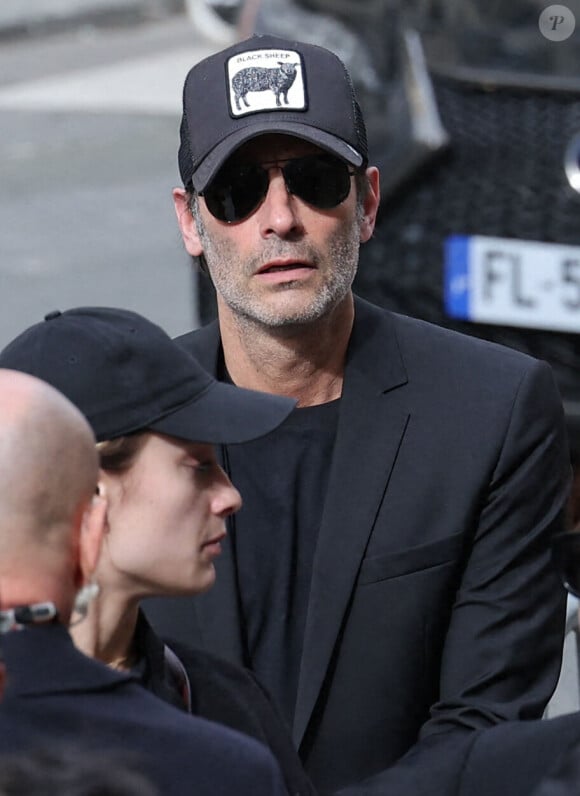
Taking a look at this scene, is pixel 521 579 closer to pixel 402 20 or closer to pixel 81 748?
pixel 81 748

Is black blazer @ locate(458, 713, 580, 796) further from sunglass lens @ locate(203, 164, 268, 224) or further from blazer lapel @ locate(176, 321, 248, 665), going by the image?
sunglass lens @ locate(203, 164, 268, 224)

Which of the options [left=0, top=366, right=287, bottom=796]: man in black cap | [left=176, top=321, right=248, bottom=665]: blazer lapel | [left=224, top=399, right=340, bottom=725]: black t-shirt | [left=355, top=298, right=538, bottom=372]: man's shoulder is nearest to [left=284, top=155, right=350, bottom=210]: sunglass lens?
[left=355, top=298, right=538, bottom=372]: man's shoulder

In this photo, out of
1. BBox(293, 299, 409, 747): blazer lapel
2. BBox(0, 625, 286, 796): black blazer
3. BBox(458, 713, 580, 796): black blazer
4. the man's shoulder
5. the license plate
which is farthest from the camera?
the license plate

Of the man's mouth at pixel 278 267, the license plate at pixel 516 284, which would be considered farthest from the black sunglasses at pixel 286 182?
the license plate at pixel 516 284

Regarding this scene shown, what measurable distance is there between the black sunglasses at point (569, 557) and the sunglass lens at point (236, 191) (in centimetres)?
89

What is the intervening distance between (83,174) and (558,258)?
6144 millimetres

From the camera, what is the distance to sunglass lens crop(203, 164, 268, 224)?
2.91 meters

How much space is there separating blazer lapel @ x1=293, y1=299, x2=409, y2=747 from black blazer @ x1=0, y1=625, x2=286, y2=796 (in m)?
0.88

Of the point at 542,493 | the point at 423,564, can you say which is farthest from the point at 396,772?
the point at 542,493

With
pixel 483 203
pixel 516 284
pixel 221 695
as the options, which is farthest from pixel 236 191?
pixel 483 203

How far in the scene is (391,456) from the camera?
9.43ft

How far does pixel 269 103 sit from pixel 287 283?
0.29 m

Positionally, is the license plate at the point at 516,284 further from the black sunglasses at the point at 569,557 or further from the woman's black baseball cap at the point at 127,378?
the woman's black baseball cap at the point at 127,378

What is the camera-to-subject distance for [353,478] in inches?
111
